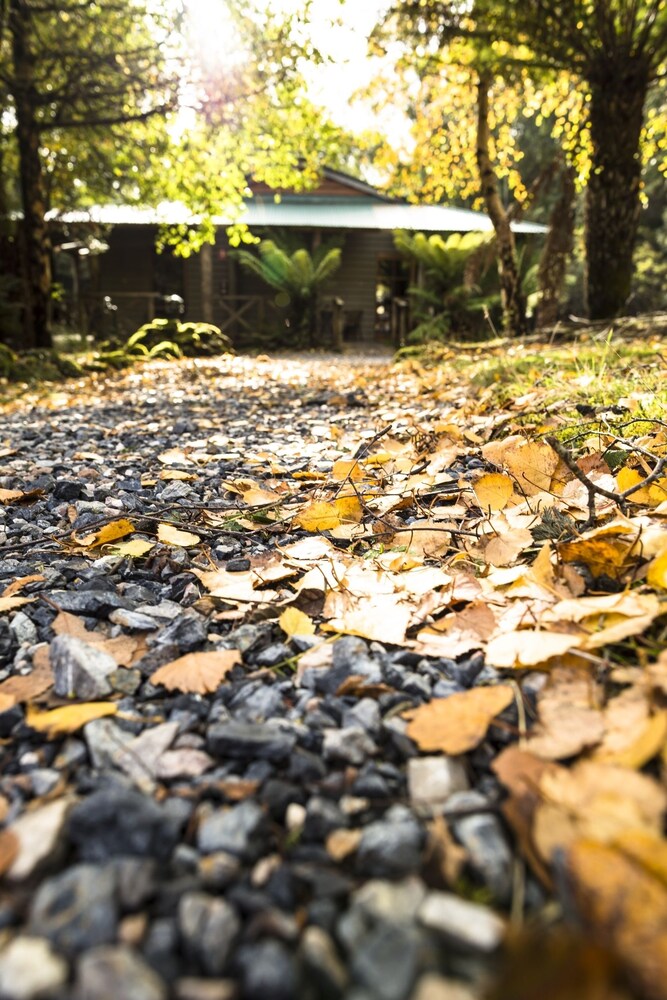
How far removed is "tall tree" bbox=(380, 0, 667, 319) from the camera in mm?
6023

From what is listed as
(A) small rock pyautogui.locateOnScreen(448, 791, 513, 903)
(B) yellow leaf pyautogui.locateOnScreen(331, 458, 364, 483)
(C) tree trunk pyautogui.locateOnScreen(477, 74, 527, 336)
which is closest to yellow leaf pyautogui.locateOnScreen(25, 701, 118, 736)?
(A) small rock pyautogui.locateOnScreen(448, 791, 513, 903)

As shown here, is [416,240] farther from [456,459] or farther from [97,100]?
[456,459]

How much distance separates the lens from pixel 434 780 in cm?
77

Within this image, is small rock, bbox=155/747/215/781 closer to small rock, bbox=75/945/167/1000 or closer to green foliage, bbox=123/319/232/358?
small rock, bbox=75/945/167/1000

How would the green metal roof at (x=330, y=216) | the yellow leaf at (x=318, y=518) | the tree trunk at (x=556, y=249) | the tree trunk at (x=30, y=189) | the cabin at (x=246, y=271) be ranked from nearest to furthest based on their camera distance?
the yellow leaf at (x=318, y=518), the tree trunk at (x=30, y=189), the tree trunk at (x=556, y=249), the green metal roof at (x=330, y=216), the cabin at (x=246, y=271)

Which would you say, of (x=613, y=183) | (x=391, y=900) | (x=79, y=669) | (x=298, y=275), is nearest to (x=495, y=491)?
(x=79, y=669)

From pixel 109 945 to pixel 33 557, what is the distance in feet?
4.19

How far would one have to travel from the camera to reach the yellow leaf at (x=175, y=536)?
5.57ft

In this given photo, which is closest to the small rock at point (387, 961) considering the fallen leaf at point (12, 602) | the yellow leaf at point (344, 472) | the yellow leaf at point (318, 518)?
the fallen leaf at point (12, 602)

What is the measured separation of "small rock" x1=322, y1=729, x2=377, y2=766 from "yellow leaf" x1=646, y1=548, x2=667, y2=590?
0.54 metres

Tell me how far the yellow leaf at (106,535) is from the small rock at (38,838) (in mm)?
1040

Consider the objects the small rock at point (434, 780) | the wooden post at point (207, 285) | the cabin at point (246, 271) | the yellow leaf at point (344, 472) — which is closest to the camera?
the small rock at point (434, 780)

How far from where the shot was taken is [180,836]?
716 millimetres

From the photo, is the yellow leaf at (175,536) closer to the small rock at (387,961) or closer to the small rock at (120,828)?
the small rock at (120,828)
